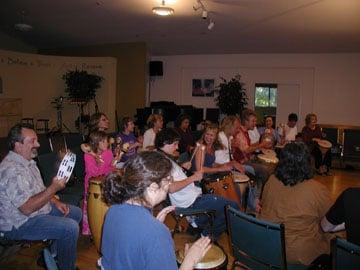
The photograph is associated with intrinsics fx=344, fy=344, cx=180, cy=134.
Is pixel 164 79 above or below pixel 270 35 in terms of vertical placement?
below

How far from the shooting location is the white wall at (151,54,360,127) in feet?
29.8

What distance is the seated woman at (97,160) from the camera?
331 cm

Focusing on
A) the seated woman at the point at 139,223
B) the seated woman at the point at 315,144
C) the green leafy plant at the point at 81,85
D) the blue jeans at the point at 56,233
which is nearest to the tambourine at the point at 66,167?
the blue jeans at the point at 56,233

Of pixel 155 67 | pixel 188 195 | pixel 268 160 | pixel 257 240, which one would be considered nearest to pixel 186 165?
pixel 188 195

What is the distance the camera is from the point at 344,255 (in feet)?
5.35

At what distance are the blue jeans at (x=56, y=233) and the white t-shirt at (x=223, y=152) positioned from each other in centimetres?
196

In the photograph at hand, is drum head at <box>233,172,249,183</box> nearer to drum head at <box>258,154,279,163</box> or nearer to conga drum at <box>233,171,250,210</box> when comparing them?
conga drum at <box>233,171,250,210</box>

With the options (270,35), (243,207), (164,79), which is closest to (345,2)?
(270,35)

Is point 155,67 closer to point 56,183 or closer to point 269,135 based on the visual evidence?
point 269,135

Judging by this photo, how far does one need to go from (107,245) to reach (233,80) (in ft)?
29.0

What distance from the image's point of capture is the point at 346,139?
7.93 meters

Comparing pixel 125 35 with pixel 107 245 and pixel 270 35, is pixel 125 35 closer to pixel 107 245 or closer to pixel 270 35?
pixel 270 35

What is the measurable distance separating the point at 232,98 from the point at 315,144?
10.5 feet

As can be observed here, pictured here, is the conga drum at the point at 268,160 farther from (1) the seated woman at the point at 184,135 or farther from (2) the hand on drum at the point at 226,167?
(1) the seated woman at the point at 184,135
